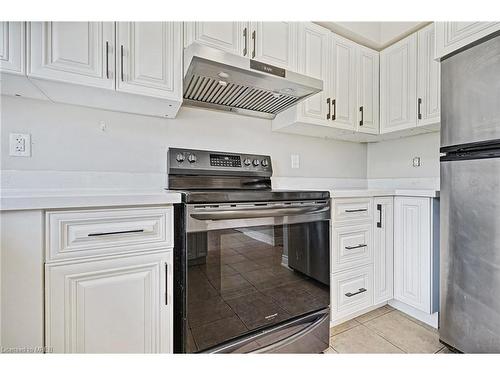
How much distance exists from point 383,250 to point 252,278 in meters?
1.10

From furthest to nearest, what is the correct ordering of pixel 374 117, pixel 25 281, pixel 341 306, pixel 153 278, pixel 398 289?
pixel 374 117 → pixel 398 289 → pixel 341 306 → pixel 153 278 → pixel 25 281

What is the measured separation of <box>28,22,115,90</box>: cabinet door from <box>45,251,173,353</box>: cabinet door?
803 millimetres

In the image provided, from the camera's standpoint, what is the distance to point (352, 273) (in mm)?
1568

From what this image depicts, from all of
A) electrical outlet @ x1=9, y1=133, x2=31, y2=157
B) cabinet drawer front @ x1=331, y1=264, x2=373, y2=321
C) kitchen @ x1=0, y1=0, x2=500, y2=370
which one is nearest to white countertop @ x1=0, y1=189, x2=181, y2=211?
kitchen @ x1=0, y1=0, x2=500, y2=370

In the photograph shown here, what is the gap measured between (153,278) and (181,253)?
0.48 ft

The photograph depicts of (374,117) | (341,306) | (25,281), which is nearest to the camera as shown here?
(25,281)

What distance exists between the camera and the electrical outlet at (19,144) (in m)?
1.19

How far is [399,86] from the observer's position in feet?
6.18

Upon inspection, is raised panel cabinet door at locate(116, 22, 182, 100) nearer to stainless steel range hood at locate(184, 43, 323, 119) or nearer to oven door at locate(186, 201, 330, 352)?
stainless steel range hood at locate(184, 43, 323, 119)

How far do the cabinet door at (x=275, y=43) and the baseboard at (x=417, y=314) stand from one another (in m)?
1.89

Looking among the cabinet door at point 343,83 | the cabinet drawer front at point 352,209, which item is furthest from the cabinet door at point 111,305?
the cabinet door at point 343,83

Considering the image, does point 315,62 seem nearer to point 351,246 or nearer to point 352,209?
point 352,209

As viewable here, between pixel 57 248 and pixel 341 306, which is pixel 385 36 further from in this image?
pixel 57 248
